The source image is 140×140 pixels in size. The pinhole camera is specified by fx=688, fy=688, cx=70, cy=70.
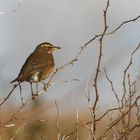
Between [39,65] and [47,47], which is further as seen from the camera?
[47,47]

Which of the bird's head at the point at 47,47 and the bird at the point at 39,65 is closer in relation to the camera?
the bird at the point at 39,65

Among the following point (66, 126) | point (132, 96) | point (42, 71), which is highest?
point (132, 96)

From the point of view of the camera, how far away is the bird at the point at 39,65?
651 centimetres

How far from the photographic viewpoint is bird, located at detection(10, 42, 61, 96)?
21.4 ft

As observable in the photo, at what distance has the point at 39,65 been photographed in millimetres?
7016

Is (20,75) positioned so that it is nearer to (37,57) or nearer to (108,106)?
(37,57)

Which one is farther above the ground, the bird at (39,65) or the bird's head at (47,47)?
the bird's head at (47,47)

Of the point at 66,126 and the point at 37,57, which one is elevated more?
the point at 37,57

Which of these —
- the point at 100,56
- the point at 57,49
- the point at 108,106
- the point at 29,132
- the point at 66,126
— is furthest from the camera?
the point at 66,126

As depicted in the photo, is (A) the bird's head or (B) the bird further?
(A) the bird's head

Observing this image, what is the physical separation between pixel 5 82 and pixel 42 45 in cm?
271

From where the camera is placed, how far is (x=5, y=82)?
4.81 m

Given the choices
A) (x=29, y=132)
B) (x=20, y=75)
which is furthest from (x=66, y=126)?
(x=20, y=75)

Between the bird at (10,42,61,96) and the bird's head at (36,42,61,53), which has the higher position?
the bird's head at (36,42,61,53)
